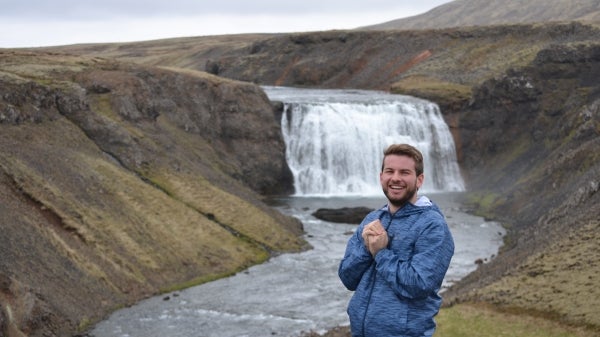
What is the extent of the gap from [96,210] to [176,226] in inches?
224

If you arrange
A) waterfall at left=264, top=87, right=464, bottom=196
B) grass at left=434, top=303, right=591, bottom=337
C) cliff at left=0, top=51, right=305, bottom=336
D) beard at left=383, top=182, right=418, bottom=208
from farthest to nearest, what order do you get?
waterfall at left=264, top=87, right=464, bottom=196 < cliff at left=0, top=51, right=305, bottom=336 < grass at left=434, top=303, right=591, bottom=337 < beard at left=383, top=182, right=418, bottom=208

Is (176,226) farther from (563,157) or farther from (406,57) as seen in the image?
(406,57)

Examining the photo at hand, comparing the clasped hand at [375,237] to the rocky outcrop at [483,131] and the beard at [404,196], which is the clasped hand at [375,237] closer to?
the beard at [404,196]

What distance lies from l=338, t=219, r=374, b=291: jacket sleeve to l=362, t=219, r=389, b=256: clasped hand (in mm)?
142

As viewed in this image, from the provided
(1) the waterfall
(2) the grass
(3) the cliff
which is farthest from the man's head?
(1) the waterfall

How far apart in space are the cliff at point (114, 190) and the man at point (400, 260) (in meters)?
→ 19.8

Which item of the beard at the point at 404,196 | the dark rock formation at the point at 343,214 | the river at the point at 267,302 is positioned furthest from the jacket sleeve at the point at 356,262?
the dark rock formation at the point at 343,214

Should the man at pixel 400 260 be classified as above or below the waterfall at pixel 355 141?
above

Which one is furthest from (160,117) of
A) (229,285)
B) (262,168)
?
(229,285)

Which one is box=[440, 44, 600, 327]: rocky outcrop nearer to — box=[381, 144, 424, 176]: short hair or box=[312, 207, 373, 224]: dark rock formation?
box=[312, 207, 373, 224]: dark rock formation

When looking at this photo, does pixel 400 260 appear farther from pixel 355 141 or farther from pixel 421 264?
pixel 355 141

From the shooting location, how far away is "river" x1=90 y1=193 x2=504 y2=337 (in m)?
36.9

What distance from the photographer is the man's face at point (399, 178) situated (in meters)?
10.4

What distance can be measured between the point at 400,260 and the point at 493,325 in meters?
21.4
